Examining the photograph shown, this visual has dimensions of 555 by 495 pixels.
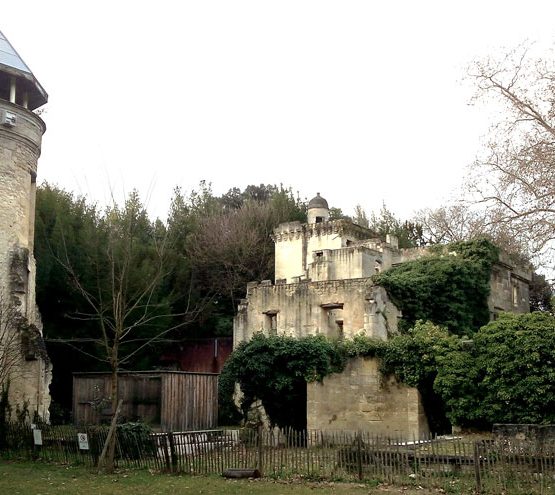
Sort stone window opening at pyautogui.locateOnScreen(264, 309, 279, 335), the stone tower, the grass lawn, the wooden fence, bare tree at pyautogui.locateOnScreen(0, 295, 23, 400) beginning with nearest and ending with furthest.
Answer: the grass lawn → the wooden fence → bare tree at pyautogui.locateOnScreen(0, 295, 23, 400) → the stone tower → stone window opening at pyautogui.locateOnScreen(264, 309, 279, 335)

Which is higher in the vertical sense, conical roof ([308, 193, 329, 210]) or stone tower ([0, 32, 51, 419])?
conical roof ([308, 193, 329, 210])

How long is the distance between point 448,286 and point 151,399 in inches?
551

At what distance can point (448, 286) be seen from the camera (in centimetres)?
3022

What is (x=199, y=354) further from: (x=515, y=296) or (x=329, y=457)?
(x=329, y=457)

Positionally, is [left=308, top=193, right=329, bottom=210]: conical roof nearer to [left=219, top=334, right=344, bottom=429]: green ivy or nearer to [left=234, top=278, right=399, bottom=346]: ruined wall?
[left=234, top=278, right=399, bottom=346]: ruined wall

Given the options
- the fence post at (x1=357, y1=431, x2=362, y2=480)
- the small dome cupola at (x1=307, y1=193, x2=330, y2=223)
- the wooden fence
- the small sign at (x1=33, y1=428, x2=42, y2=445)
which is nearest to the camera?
the wooden fence

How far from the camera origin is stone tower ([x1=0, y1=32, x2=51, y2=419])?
67.3ft

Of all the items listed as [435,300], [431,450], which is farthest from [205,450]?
[435,300]

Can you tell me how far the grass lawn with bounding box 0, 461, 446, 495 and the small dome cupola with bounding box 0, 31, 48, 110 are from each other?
37.5ft

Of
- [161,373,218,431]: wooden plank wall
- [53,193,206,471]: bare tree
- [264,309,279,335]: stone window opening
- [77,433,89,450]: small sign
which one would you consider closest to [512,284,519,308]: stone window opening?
[264,309,279,335]: stone window opening

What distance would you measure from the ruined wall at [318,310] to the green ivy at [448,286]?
2.48ft

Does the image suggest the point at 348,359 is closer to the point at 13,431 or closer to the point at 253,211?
the point at 13,431

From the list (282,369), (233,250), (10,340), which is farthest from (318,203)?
(10,340)

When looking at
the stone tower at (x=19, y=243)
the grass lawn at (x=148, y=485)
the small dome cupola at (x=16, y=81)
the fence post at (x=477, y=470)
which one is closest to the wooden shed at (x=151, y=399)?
the stone tower at (x=19, y=243)
